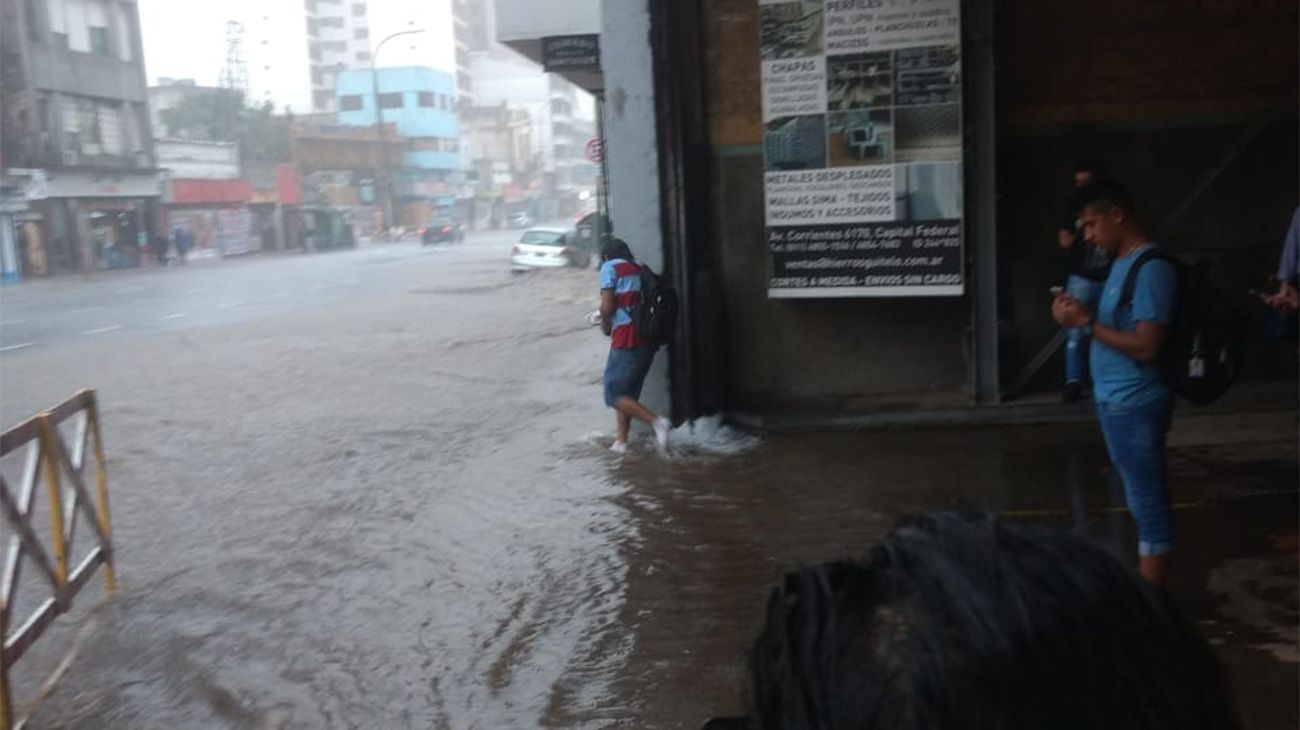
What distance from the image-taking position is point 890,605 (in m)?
1.07

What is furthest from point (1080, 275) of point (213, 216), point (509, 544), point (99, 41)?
point (213, 216)

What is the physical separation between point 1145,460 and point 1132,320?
21.0 inches

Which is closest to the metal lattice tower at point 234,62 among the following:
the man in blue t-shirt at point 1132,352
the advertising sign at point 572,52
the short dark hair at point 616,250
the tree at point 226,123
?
the tree at point 226,123

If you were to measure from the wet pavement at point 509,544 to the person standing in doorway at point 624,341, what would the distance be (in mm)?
430

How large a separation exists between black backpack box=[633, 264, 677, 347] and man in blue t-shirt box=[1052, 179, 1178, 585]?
Result: 164 inches

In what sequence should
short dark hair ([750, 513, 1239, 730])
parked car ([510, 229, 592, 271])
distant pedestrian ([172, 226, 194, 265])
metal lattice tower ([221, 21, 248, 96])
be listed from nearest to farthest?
short dark hair ([750, 513, 1239, 730]), parked car ([510, 229, 592, 271]), distant pedestrian ([172, 226, 194, 265]), metal lattice tower ([221, 21, 248, 96])

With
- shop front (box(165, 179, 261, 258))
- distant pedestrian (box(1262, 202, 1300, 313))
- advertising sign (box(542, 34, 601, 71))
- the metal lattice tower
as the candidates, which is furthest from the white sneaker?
the metal lattice tower

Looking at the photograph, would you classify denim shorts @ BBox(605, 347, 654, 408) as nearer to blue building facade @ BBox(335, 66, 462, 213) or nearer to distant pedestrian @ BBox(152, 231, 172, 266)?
distant pedestrian @ BBox(152, 231, 172, 266)

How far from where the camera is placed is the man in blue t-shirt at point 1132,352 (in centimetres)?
463

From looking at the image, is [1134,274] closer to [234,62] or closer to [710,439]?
[710,439]

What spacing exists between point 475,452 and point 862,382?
3034 mm

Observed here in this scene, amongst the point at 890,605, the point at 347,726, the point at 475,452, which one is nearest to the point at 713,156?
the point at 475,452

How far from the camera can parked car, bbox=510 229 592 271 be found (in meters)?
34.7

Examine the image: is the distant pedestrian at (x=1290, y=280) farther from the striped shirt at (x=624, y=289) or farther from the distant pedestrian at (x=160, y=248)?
the distant pedestrian at (x=160, y=248)
